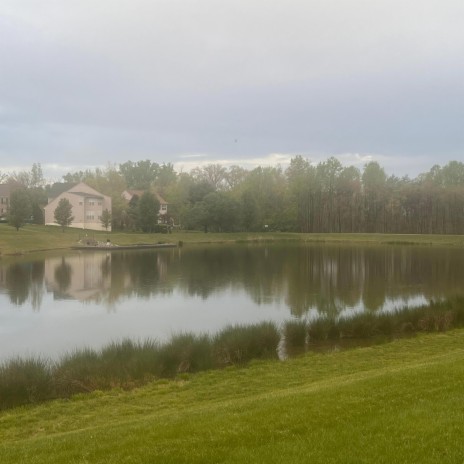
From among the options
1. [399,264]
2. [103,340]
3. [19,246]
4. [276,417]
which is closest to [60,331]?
[103,340]

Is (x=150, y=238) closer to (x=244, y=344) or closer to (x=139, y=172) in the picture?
(x=244, y=344)

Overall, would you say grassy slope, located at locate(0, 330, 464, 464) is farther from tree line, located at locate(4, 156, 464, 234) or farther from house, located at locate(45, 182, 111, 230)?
house, located at locate(45, 182, 111, 230)

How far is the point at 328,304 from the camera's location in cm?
2283

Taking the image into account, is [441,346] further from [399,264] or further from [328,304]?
[399,264]

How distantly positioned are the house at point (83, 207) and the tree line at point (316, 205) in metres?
2.21

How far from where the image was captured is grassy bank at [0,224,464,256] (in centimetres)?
5750

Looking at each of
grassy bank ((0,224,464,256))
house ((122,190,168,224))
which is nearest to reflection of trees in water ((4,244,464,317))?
grassy bank ((0,224,464,256))

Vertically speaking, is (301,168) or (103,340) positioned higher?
(301,168)

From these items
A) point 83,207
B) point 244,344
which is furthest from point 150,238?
point 244,344

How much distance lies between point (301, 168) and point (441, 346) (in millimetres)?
91251

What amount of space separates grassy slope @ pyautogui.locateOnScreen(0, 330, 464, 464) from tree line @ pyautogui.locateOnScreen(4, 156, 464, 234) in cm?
7077

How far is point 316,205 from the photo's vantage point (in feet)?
292

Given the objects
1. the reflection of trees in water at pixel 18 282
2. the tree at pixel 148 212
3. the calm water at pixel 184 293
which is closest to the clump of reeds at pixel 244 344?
the calm water at pixel 184 293

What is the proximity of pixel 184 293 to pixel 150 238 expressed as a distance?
147 feet
